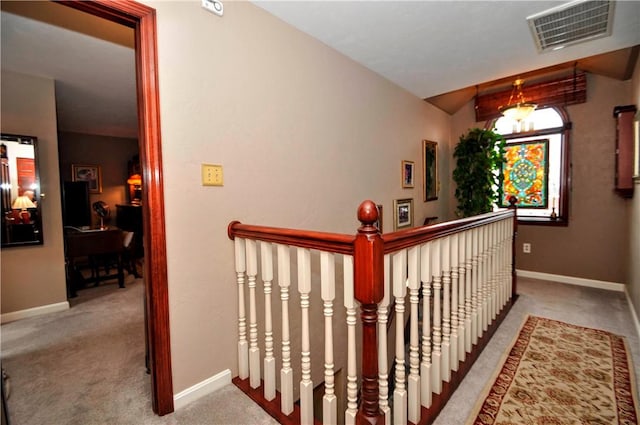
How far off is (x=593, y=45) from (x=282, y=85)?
2716 millimetres

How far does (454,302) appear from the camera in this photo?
1.62 m

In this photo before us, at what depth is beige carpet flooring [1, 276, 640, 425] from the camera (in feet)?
4.94

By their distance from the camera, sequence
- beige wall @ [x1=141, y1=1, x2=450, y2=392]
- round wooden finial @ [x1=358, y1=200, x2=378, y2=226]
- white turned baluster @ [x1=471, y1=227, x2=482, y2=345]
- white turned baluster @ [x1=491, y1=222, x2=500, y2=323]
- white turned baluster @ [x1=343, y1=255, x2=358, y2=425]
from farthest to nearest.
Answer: white turned baluster @ [x1=491, y1=222, x2=500, y2=323] → white turned baluster @ [x1=471, y1=227, x2=482, y2=345] → beige wall @ [x1=141, y1=1, x2=450, y2=392] → white turned baluster @ [x1=343, y1=255, x2=358, y2=425] → round wooden finial @ [x1=358, y1=200, x2=378, y2=226]

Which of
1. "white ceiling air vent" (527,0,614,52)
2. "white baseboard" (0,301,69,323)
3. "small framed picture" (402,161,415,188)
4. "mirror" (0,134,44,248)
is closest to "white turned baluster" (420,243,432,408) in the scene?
"white ceiling air vent" (527,0,614,52)

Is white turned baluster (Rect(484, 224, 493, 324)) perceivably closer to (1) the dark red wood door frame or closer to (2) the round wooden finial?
(2) the round wooden finial

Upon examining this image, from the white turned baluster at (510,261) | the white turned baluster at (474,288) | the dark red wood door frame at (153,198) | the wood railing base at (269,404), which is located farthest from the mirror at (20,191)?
the white turned baluster at (510,261)

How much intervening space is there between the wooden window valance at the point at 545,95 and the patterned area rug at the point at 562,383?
113 inches

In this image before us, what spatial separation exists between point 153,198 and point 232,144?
0.55m

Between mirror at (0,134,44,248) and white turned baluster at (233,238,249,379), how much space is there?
106 inches

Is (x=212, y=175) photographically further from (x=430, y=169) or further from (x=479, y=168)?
(x=479, y=168)

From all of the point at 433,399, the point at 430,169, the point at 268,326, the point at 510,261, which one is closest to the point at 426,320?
the point at 433,399

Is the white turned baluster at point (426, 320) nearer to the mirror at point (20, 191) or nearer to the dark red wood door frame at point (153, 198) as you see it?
the dark red wood door frame at point (153, 198)

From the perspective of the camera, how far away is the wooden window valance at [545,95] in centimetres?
357

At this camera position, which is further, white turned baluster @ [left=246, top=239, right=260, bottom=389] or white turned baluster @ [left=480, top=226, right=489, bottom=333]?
white turned baluster @ [left=480, top=226, right=489, bottom=333]
